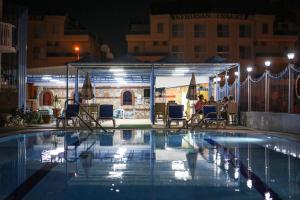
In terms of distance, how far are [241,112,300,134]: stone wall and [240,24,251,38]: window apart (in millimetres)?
31684

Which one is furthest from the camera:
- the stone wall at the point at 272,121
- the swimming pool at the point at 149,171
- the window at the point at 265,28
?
the window at the point at 265,28

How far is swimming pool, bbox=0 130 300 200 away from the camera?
19.6 feet

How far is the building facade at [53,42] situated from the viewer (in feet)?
161

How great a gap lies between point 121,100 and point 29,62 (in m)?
23.0

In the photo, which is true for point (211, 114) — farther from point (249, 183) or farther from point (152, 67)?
point (249, 183)

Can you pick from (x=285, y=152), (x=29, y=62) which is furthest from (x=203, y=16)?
(x=285, y=152)

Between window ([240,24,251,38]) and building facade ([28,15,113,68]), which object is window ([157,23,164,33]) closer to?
building facade ([28,15,113,68])

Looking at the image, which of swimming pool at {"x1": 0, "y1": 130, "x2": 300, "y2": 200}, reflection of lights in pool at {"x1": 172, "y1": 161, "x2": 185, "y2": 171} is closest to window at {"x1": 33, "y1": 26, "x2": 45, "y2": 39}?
swimming pool at {"x1": 0, "y1": 130, "x2": 300, "y2": 200}

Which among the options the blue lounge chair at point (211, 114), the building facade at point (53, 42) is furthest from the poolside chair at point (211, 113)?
the building facade at point (53, 42)

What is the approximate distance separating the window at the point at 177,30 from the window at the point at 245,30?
6.56 meters

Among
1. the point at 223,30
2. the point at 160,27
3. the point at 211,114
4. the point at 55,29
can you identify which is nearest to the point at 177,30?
the point at 160,27

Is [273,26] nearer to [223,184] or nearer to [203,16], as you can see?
[203,16]

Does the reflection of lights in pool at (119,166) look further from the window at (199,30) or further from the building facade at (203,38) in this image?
the window at (199,30)

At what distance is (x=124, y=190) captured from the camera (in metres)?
6.09
